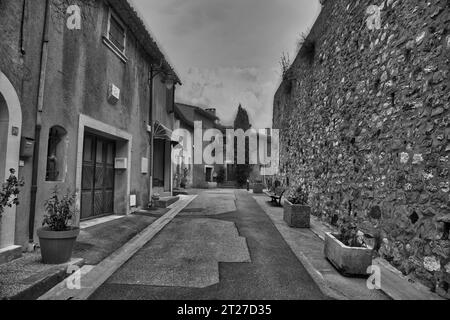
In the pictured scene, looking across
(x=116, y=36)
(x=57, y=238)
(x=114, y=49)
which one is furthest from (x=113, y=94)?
(x=57, y=238)

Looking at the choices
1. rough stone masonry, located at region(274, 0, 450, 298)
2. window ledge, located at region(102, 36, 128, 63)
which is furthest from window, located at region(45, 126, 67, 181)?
rough stone masonry, located at region(274, 0, 450, 298)

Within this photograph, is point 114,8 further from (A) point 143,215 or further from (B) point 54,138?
(A) point 143,215

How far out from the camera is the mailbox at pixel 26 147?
14.6 ft

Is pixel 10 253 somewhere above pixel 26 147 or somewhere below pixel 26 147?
below

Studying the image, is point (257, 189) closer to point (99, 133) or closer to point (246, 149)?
point (99, 133)

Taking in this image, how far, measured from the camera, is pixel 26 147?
4.50 metres

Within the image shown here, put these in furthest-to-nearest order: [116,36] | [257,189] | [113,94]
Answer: [257,189]
[116,36]
[113,94]

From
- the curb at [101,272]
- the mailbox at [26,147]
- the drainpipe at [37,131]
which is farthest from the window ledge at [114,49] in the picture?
the curb at [101,272]

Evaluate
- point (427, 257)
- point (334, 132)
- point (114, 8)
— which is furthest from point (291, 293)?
point (114, 8)

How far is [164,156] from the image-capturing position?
43.2 feet

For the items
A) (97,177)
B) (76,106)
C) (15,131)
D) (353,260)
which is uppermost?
(76,106)

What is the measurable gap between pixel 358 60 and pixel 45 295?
6324 millimetres

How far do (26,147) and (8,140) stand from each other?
32 centimetres

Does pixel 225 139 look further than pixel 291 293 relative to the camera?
Yes
